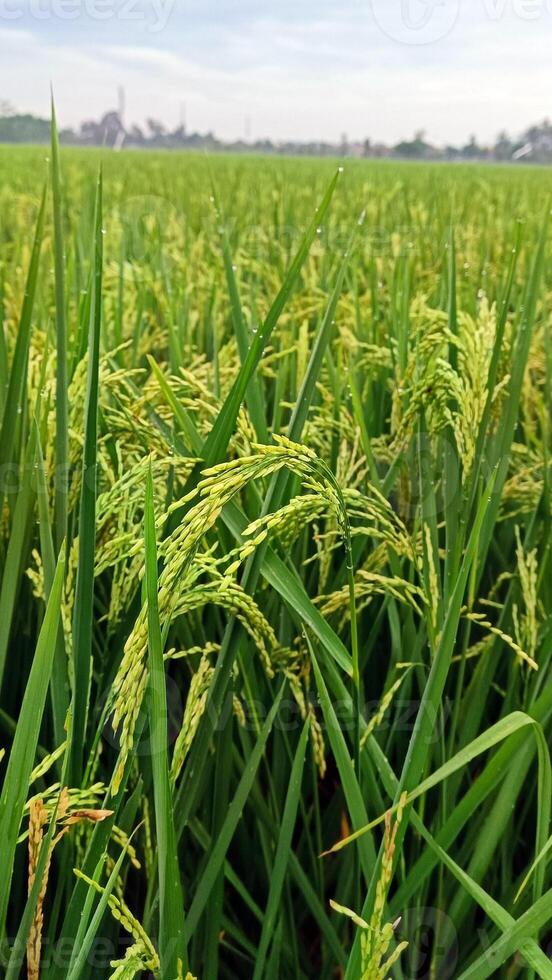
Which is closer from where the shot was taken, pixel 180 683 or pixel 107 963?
pixel 107 963

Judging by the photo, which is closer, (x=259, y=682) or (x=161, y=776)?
(x=161, y=776)

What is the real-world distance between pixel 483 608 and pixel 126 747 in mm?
625

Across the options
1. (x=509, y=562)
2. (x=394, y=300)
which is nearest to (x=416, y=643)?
(x=509, y=562)

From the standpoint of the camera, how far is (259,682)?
70cm

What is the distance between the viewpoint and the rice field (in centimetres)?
44

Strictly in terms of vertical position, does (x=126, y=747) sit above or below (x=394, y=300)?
below

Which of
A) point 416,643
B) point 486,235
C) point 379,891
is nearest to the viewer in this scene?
point 379,891

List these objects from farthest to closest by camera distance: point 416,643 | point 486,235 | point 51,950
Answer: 1. point 486,235
2. point 416,643
3. point 51,950

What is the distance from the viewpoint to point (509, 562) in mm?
988

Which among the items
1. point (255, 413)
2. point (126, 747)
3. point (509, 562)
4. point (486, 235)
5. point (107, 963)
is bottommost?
point (107, 963)

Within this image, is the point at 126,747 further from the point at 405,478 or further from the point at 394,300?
the point at 394,300

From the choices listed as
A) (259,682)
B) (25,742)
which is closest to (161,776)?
(25,742)

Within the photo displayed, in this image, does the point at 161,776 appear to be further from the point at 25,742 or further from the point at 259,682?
the point at 259,682

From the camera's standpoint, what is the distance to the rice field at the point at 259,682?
437 millimetres
